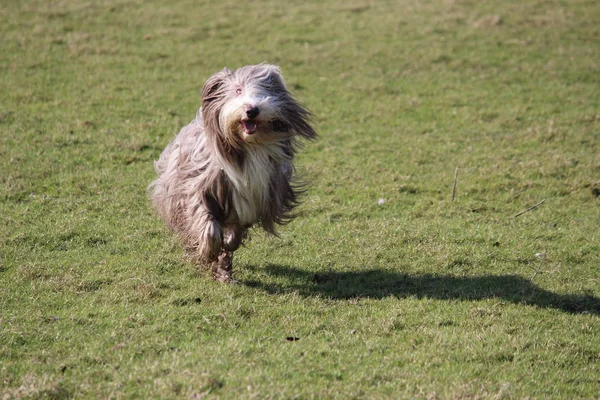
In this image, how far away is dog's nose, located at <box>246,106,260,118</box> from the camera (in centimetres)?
734

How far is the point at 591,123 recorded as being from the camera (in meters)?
14.3

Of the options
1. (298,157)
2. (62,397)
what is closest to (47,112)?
(298,157)

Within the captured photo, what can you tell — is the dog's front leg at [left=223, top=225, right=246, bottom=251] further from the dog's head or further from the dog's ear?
the dog's ear

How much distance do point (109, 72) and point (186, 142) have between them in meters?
8.12

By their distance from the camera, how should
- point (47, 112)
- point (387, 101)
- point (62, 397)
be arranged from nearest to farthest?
point (62, 397) < point (47, 112) < point (387, 101)

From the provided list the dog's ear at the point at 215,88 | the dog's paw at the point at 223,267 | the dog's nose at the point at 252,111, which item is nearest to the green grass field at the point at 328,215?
the dog's paw at the point at 223,267

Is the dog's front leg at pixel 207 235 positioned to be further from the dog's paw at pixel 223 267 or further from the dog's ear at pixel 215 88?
the dog's ear at pixel 215 88

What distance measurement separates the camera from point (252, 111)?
736 cm

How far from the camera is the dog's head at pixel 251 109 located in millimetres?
7426

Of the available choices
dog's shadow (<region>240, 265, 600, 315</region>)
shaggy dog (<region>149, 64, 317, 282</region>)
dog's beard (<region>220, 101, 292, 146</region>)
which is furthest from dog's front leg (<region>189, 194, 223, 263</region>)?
dog's beard (<region>220, 101, 292, 146</region>)

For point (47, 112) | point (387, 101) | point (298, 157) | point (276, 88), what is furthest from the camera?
point (387, 101)

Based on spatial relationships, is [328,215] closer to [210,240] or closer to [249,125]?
[210,240]

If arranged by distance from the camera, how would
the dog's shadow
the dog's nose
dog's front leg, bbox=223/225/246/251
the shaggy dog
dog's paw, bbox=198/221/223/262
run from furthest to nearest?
1. dog's front leg, bbox=223/225/246/251
2. the dog's shadow
3. dog's paw, bbox=198/221/223/262
4. the shaggy dog
5. the dog's nose

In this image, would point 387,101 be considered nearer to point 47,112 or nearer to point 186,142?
point 47,112
